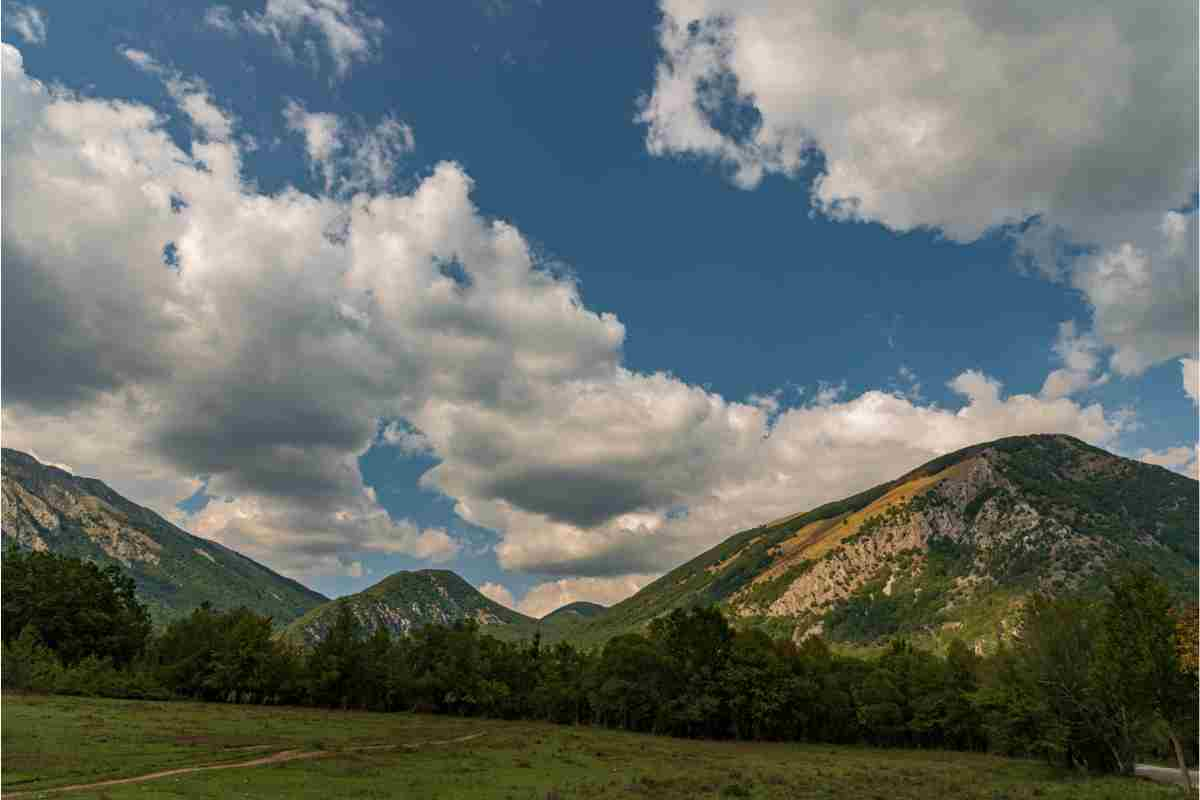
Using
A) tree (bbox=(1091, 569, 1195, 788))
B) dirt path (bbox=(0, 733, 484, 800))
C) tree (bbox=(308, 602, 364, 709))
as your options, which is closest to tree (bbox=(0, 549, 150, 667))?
tree (bbox=(308, 602, 364, 709))

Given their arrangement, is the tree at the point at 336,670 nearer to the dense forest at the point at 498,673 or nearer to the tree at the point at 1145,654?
the dense forest at the point at 498,673

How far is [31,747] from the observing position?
45.7 metres

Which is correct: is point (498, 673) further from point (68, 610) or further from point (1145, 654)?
point (1145, 654)

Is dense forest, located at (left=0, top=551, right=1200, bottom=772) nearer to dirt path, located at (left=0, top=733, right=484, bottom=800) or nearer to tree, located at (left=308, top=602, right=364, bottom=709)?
tree, located at (left=308, top=602, right=364, bottom=709)

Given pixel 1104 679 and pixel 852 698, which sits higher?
pixel 1104 679

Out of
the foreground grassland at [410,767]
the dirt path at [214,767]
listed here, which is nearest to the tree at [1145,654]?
the foreground grassland at [410,767]

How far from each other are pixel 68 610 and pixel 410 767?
112266 mm

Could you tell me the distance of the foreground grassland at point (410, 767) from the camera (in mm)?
39438

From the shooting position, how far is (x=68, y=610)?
126 m

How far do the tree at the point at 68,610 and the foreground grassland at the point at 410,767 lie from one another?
44.0 meters

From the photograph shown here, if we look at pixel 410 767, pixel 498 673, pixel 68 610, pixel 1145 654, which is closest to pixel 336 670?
pixel 498 673

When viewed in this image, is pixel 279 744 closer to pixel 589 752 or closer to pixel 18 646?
pixel 589 752

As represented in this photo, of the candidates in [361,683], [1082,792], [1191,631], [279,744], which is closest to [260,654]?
[361,683]

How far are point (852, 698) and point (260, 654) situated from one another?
11160 centimetres
